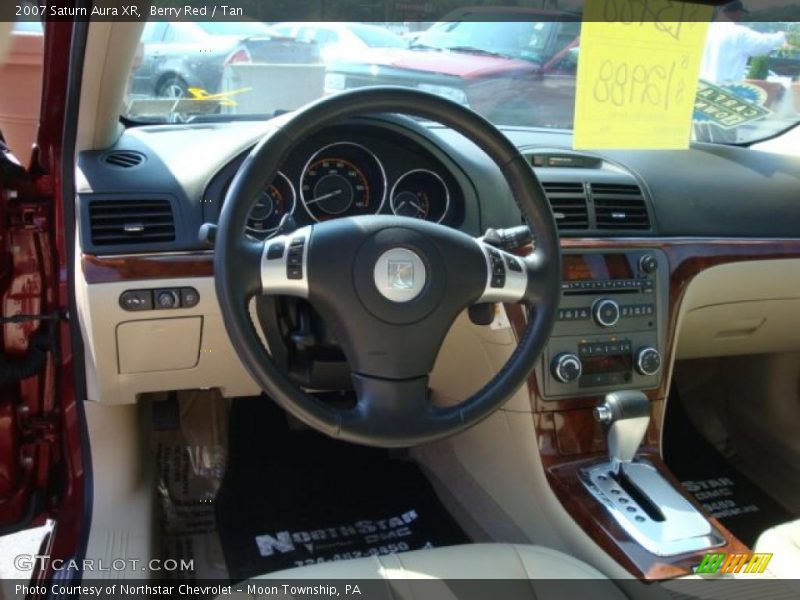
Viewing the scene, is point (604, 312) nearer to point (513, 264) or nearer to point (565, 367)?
point (565, 367)

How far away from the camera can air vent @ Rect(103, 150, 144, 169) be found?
1.79m

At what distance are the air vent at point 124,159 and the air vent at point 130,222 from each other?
12 centimetres

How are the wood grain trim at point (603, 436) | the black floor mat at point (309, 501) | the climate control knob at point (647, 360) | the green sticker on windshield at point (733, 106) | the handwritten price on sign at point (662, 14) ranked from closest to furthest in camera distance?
the handwritten price on sign at point (662, 14) → the wood grain trim at point (603, 436) → the climate control knob at point (647, 360) → the black floor mat at point (309, 501) → the green sticker on windshield at point (733, 106)

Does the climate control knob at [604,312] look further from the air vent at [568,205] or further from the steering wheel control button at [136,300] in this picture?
the steering wheel control button at [136,300]

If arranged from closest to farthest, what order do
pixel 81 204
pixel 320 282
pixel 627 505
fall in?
pixel 320 282 → pixel 81 204 → pixel 627 505

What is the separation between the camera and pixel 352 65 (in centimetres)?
196

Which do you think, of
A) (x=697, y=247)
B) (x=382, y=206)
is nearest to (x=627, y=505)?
Answer: (x=697, y=247)

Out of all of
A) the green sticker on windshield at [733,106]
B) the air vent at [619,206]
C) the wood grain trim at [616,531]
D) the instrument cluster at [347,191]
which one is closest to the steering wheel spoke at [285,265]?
the instrument cluster at [347,191]

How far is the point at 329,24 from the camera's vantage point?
1869 millimetres

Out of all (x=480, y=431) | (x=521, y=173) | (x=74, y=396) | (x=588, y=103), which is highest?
(x=588, y=103)

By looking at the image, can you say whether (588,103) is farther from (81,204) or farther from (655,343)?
(81,204)

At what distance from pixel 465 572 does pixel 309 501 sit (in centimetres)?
111

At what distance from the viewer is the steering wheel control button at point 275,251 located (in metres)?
1.29

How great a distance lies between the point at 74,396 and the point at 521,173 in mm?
1216
